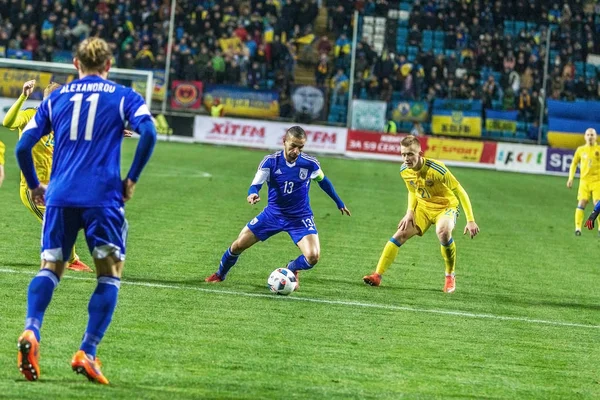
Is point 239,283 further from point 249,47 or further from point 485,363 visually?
point 249,47

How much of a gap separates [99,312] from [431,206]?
646cm

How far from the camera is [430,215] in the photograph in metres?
12.4

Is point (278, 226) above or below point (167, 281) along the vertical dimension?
above

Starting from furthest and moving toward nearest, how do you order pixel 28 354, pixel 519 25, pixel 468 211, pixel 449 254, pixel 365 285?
pixel 519 25 < pixel 449 254 < pixel 365 285 < pixel 468 211 < pixel 28 354

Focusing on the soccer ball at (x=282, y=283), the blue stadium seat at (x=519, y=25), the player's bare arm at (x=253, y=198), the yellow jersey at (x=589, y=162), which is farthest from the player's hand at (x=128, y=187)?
the blue stadium seat at (x=519, y=25)

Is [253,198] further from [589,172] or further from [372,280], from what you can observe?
[589,172]

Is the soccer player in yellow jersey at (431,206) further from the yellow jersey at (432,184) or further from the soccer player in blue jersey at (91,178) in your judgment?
the soccer player in blue jersey at (91,178)

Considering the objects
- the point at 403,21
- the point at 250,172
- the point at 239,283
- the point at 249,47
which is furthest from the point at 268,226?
the point at 403,21

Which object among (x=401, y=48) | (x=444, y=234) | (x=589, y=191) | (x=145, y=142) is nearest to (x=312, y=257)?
(x=444, y=234)

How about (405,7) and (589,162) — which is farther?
(405,7)

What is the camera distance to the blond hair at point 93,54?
6555 mm

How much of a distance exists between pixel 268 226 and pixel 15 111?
293 cm

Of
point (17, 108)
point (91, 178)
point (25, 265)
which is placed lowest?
point (25, 265)

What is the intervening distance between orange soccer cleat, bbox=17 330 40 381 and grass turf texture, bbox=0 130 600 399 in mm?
139
